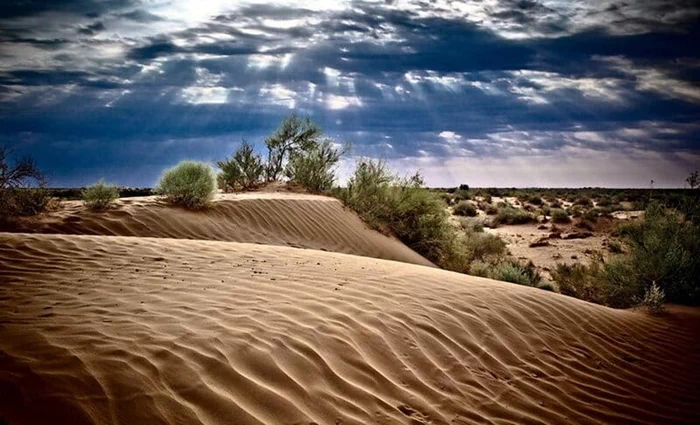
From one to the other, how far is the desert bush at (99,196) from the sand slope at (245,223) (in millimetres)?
222

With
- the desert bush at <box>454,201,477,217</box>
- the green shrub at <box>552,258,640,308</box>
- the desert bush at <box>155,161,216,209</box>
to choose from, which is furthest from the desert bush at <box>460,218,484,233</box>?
the desert bush at <box>155,161,216,209</box>

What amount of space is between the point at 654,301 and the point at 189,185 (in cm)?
1035

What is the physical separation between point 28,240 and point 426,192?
10.3 meters

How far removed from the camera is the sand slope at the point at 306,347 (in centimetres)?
295

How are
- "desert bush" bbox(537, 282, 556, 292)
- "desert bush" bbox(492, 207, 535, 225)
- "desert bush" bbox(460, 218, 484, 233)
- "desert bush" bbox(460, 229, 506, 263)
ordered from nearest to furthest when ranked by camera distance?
1. "desert bush" bbox(537, 282, 556, 292)
2. "desert bush" bbox(460, 229, 506, 263)
3. "desert bush" bbox(460, 218, 484, 233)
4. "desert bush" bbox(492, 207, 535, 225)

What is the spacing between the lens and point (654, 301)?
7.33m

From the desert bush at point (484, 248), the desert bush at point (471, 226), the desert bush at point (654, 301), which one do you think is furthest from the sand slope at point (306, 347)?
the desert bush at point (471, 226)

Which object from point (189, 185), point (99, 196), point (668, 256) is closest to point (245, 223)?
point (189, 185)

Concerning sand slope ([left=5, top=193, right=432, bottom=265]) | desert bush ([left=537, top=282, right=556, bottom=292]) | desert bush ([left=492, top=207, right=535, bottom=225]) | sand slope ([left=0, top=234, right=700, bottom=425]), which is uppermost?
desert bush ([left=492, top=207, right=535, bottom=225])

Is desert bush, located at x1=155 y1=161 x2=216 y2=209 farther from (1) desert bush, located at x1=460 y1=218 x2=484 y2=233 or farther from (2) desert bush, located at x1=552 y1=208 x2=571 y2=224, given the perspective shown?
(2) desert bush, located at x1=552 y1=208 x2=571 y2=224

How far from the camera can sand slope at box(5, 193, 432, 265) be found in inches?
391

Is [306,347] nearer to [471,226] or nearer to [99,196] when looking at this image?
[99,196]

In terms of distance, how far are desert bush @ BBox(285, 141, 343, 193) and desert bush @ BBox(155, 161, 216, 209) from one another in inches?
190

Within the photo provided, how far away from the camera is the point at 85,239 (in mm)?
7414
